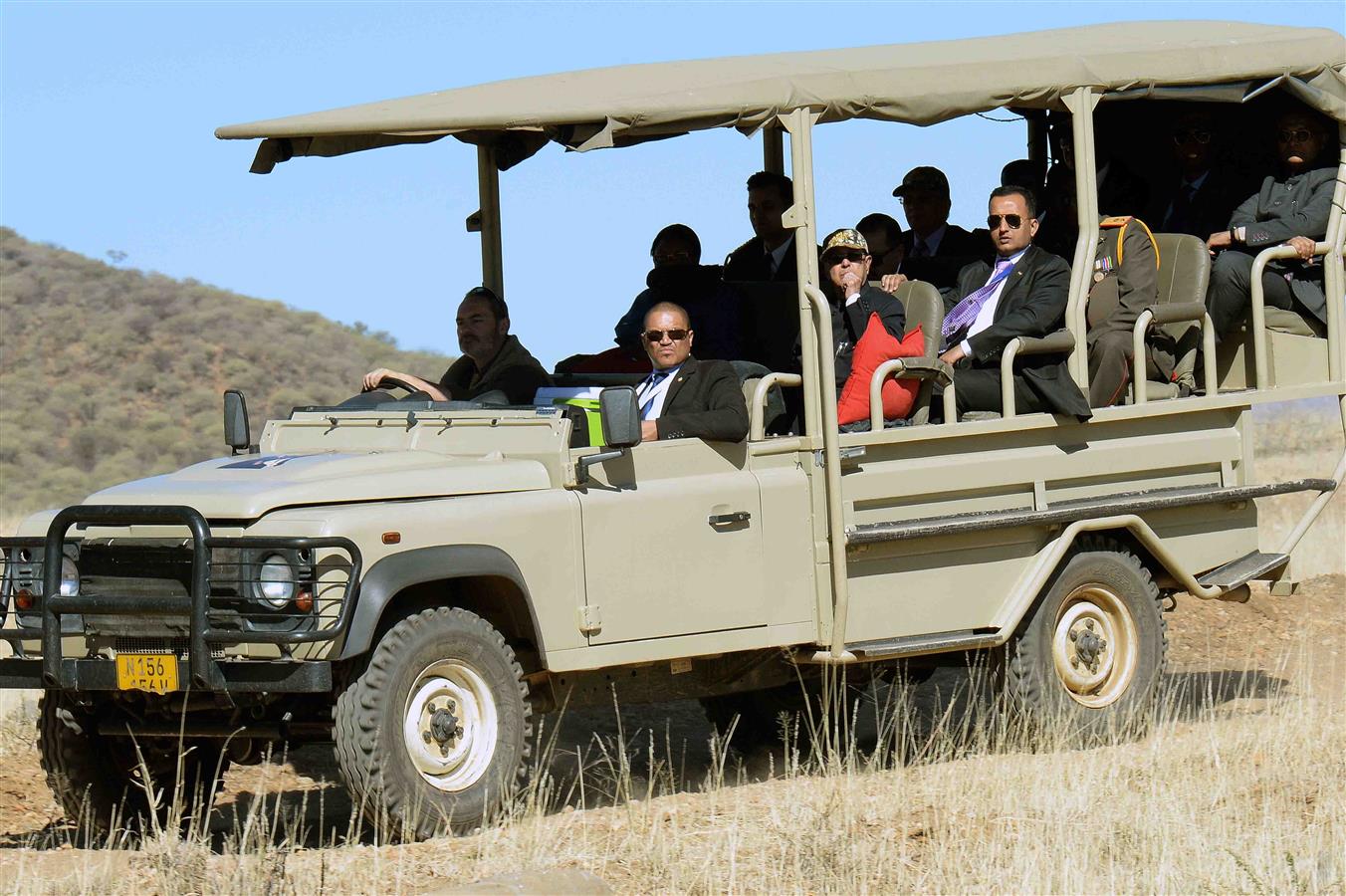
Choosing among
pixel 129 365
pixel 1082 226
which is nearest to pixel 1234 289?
pixel 1082 226

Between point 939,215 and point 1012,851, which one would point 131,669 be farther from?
point 939,215

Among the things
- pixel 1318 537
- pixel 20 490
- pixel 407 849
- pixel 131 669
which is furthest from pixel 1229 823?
pixel 20 490

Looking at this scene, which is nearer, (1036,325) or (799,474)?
(799,474)

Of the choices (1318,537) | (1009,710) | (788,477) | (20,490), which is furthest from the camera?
(20,490)

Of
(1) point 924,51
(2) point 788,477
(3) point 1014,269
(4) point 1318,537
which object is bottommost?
(4) point 1318,537

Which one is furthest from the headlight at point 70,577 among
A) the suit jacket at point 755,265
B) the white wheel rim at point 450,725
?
the suit jacket at point 755,265

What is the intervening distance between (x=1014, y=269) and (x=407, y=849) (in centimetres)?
405

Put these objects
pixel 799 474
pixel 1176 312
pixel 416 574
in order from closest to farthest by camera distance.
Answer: pixel 416 574, pixel 799 474, pixel 1176 312

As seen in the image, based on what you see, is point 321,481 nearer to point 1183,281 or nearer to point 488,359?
point 488,359

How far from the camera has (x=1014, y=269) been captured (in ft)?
30.6

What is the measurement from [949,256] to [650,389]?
311cm

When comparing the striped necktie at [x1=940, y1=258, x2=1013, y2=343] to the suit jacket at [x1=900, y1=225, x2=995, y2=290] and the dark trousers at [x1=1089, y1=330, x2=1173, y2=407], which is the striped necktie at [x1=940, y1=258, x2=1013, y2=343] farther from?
the suit jacket at [x1=900, y1=225, x2=995, y2=290]

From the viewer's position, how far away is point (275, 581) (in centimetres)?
688

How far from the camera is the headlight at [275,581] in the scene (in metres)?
6.90
